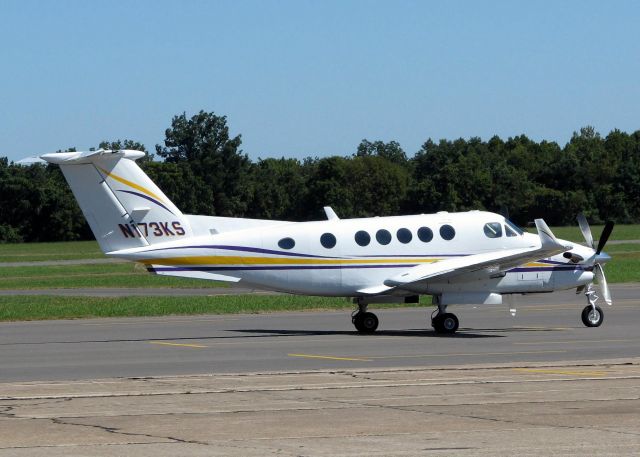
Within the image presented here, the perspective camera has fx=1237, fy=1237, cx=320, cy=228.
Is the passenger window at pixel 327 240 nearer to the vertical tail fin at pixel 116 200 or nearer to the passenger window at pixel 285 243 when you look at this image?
the passenger window at pixel 285 243

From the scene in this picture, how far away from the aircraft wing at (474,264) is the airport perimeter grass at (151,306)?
8.93 meters

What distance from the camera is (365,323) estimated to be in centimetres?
2781

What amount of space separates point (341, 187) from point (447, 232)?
310ft

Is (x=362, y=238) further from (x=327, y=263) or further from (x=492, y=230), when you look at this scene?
(x=492, y=230)

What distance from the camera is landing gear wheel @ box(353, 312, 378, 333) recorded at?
2778 cm

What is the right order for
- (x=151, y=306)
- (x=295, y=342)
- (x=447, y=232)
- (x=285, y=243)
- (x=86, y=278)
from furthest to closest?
(x=86, y=278) → (x=151, y=306) → (x=447, y=232) → (x=285, y=243) → (x=295, y=342)

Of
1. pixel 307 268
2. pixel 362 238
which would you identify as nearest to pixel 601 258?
pixel 362 238

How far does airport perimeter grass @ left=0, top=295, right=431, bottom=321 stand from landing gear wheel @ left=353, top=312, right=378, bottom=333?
804 cm

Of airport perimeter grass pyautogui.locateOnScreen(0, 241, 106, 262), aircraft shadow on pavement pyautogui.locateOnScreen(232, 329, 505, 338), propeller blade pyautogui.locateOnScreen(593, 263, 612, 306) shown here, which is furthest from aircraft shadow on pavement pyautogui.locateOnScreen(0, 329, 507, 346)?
airport perimeter grass pyautogui.locateOnScreen(0, 241, 106, 262)

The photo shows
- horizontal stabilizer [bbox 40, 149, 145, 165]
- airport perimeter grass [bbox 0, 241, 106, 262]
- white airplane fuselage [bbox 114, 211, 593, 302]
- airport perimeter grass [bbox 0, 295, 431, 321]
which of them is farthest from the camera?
airport perimeter grass [bbox 0, 241, 106, 262]

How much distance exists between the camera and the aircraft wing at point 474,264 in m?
26.6

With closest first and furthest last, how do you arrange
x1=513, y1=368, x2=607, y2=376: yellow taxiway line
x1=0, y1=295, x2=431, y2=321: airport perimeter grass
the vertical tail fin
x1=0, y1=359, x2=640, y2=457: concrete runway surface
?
x1=0, y1=359, x2=640, y2=457: concrete runway surface
x1=513, y1=368, x2=607, y2=376: yellow taxiway line
the vertical tail fin
x1=0, y1=295, x2=431, y2=321: airport perimeter grass

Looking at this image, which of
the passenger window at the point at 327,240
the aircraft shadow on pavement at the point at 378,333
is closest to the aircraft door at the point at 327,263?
the passenger window at the point at 327,240

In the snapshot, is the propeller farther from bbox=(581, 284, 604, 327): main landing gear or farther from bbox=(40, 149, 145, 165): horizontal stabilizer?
bbox=(40, 149, 145, 165): horizontal stabilizer
